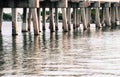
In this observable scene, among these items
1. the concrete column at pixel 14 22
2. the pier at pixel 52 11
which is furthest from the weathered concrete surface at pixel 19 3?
the concrete column at pixel 14 22

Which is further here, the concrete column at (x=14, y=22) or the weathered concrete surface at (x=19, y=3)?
the concrete column at (x=14, y=22)

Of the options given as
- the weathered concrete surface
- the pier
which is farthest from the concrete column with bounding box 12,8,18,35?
the weathered concrete surface

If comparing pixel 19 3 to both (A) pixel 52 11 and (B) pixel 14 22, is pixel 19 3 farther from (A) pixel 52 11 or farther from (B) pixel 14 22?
(A) pixel 52 11

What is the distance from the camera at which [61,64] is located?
104 feet

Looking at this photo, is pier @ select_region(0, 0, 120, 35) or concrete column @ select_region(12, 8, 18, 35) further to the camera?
concrete column @ select_region(12, 8, 18, 35)

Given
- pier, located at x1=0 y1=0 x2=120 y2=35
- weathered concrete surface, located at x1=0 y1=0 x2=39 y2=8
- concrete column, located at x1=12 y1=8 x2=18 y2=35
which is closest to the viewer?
weathered concrete surface, located at x1=0 y1=0 x2=39 y2=8

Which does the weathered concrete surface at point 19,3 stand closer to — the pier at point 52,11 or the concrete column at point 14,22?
the pier at point 52,11

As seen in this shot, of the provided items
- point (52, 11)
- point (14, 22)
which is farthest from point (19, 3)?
point (52, 11)

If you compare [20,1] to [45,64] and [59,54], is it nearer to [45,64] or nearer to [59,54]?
[59,54]

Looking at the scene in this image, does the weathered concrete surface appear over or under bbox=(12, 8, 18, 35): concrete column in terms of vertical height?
over

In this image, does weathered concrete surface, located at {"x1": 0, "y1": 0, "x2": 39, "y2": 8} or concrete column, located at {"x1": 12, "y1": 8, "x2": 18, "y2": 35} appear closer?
weathered concrete surface, located at {"x1": 0, "y1": 0, "x2": 39, "y2": 8}

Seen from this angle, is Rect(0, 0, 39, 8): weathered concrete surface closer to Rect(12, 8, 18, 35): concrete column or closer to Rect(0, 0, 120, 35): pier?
Rect(0, 0, 120, 35): pier

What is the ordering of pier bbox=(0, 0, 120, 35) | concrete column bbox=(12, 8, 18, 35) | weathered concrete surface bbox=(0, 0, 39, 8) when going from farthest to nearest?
concrete column bbox=(12, 8, 18, 35)
pier bbox=(0, 0, 120, 35)
weathered concrete surface bbox=(0, 0, 39, 8)

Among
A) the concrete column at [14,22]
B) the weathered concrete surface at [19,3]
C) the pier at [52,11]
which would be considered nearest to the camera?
the weathered concrete surface at [19,3]
